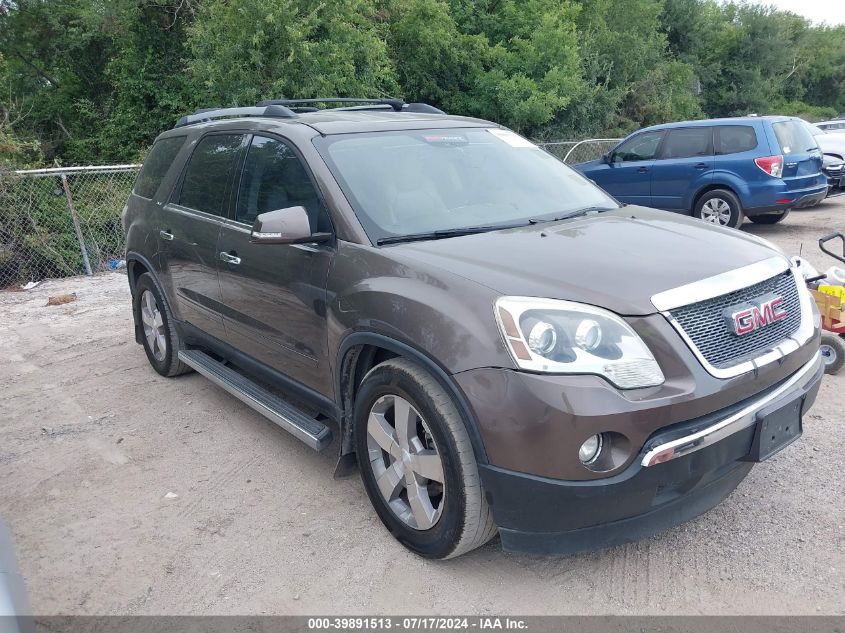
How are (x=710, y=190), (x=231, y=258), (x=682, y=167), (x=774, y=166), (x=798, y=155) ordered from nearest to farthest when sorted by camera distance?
1. (x=231, y=258)
2. (x=774, y=166)
3. (x=798, y=155)
4. (x=710, y=190)
5. (x=682, y=167)

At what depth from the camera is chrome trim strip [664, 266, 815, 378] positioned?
8.70 ft

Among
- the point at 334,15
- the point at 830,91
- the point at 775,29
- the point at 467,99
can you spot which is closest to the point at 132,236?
the point at 334,15

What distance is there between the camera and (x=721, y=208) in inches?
427

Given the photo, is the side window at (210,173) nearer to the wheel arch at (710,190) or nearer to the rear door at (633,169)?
the rear door at (633,169)

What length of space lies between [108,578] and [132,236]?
3.14 metres

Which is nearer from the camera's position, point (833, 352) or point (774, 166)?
point (833, 352)

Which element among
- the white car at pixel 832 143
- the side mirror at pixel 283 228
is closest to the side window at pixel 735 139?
the white car at pixel 832 143

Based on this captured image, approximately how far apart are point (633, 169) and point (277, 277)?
9.31 metres

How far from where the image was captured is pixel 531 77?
723 inches

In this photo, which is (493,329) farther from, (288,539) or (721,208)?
(721,208)

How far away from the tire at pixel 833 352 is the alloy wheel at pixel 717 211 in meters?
6.06

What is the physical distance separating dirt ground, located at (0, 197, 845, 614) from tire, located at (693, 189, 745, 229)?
6.17 metres

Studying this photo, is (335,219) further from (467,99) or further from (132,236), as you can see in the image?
(467,99)

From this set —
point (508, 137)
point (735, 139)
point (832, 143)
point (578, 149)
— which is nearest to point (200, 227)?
point (508, 137)
